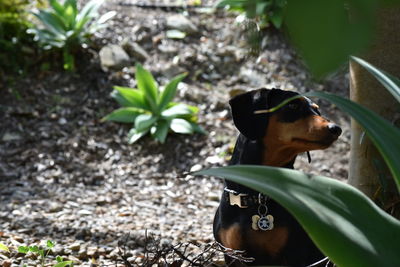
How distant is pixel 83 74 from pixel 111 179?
54.0 inches

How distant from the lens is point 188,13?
6.79 meters

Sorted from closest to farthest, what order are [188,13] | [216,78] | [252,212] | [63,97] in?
[252,212] < [63,97] < [216,78] < [188,13]

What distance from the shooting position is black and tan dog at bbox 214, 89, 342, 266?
8.31ft

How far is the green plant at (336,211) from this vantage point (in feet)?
3.76

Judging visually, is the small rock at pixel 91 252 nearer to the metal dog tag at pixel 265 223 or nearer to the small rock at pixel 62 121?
the metal dog tag at pixel 265 223

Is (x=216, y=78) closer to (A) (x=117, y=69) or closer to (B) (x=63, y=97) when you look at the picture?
(A) (x=117, y=69)

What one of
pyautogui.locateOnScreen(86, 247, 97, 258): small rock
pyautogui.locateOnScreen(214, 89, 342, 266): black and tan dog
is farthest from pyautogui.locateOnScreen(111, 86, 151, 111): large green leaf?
pyautogui.locateOnScreen(214, 89, 342, 266): black and tan dog

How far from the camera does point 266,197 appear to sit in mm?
2533

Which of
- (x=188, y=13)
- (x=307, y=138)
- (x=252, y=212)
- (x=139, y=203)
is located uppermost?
(x=188, y=13)

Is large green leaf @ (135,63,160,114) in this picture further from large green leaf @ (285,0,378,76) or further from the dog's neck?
large green leaf @ (285,0,378,76)

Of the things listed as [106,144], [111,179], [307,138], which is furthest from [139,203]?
[307,138]

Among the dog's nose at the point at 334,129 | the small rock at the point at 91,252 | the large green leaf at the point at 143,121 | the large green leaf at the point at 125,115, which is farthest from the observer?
the large green leaf at the point at 125,115

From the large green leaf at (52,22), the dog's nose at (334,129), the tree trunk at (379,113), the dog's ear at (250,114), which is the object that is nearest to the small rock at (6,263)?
the dog's ear at (250,114)

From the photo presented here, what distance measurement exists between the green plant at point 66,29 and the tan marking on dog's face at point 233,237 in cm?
343
